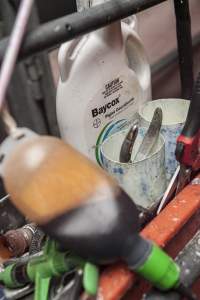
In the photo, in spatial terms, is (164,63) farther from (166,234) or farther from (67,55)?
(166,234)

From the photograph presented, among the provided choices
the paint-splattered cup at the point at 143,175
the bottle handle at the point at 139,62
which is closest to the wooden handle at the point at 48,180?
the paint-splattered cup at the point at 143,175

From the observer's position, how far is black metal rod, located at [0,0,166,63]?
498mm

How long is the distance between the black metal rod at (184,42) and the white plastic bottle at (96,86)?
0.09 m

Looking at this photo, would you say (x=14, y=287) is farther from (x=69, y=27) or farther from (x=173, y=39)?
(x=173, y=39)

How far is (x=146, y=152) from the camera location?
706 millimetres

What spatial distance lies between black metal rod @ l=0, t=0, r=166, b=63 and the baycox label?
181 millimetres

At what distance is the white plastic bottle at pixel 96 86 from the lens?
0.72m

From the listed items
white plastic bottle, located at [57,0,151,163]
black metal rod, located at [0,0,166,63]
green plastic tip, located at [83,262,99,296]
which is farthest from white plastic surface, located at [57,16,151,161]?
green plastic tip, located at [83,262,99,296]

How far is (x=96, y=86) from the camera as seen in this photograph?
0.76m

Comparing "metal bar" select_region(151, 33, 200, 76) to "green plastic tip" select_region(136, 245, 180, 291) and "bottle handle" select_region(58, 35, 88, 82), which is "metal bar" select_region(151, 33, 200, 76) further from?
"green plastic tip" select_region(136, 245, 180, 291)

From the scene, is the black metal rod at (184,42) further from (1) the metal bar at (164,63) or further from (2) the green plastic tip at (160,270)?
(2) the green plastic tip at (160,270)

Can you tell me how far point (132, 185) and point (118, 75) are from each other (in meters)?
0.25

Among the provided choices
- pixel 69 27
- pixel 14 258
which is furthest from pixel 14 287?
pixel 69 27

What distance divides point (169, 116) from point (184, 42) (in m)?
0.16
